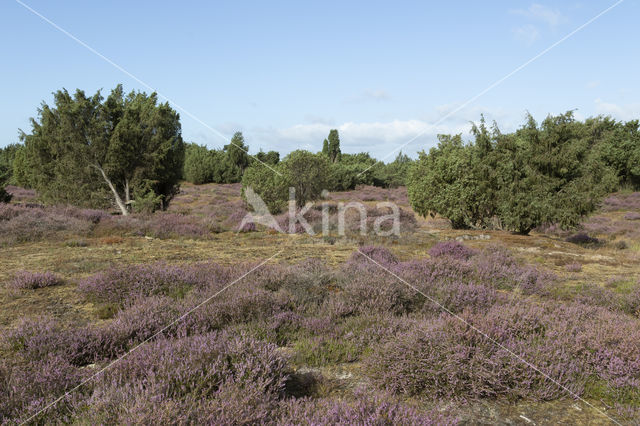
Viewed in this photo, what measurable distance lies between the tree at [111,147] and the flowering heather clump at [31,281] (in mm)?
12000

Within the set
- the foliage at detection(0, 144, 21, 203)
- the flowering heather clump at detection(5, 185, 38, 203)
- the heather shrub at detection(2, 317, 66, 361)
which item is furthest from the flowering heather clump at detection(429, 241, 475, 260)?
the foliage at detection(0, 144, 21, 203)

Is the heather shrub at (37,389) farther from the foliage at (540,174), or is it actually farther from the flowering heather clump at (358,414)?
the foliage at (540,174)

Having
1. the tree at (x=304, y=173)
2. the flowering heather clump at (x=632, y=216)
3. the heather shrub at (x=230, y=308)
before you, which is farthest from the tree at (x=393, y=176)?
the heather shrub at (x=230, y=308)

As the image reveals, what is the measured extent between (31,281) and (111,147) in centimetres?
1274

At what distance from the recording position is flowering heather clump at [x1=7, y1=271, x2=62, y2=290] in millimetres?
6324

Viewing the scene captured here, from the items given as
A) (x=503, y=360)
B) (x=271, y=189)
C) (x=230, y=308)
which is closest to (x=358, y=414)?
(x=503, y=360)

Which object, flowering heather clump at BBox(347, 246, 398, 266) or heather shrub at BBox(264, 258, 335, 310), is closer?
heather shrub at BBox(264, 258, 335, 310)

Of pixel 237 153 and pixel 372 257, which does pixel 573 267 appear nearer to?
pixel 372 257

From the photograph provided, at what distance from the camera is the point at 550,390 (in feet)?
11.2

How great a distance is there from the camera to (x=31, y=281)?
20.9ft

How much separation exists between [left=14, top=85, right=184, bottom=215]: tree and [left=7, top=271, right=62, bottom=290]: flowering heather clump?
1200cm

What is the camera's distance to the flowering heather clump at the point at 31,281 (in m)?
6.32

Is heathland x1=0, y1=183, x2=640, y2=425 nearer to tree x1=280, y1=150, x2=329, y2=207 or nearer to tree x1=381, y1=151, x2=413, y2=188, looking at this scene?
tree x1=280, y1=150, x2=329, y2=207

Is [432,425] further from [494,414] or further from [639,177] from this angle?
[639,177]
